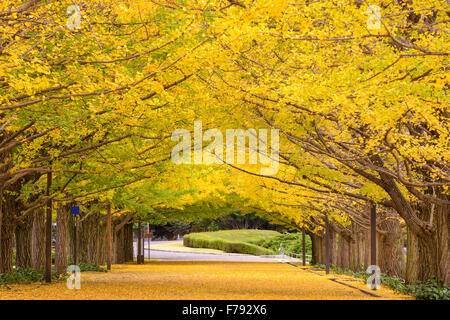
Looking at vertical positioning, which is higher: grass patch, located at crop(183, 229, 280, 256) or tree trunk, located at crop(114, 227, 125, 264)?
tree trunk, located at crop(114, 227, 125, 264)

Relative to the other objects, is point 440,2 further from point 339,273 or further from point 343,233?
point 343,233

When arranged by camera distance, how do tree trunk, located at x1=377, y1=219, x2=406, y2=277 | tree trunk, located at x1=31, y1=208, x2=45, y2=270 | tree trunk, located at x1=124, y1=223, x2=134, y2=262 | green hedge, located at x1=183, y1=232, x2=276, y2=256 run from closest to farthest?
tree trunk, located at x1=31, y1=208, x2=45, y2=270 < tree trunk, located at x1=377, y1=219, x2=406, y2=277 < tree trunk, located at x1=124, y1=223, x2=134, y2=262 < green hedge, located at x1=183, y1=232, x2=276, y2=256

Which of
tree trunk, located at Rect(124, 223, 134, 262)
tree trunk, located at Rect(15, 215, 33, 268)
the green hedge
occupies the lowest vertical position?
the green hedge

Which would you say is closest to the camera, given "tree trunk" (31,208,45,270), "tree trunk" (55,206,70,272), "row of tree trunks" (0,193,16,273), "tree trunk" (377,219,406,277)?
"row of tree trunks" (0,193,16,273)

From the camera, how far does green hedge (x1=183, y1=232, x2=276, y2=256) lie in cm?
7325

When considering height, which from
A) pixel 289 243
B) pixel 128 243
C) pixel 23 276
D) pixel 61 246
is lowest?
pixel 289 243

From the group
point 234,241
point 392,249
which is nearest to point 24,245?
point 392,249

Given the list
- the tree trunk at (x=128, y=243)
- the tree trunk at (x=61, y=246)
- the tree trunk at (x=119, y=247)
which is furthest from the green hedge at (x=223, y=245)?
the tree trunk at (x=61, y=246)

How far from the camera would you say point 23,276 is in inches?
885

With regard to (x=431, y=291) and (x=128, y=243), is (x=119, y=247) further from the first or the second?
(x=431, y=291)

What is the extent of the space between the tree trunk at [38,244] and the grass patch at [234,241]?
153 ft

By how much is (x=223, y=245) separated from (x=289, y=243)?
11.0 meters

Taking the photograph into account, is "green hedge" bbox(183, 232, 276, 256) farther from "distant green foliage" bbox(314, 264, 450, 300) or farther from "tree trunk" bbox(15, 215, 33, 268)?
"distant green foliage" bbox(314, 264, 450, 300)

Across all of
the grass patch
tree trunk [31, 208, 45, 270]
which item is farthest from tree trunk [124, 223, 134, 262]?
tree trunk [31, 208, 45, 270]
